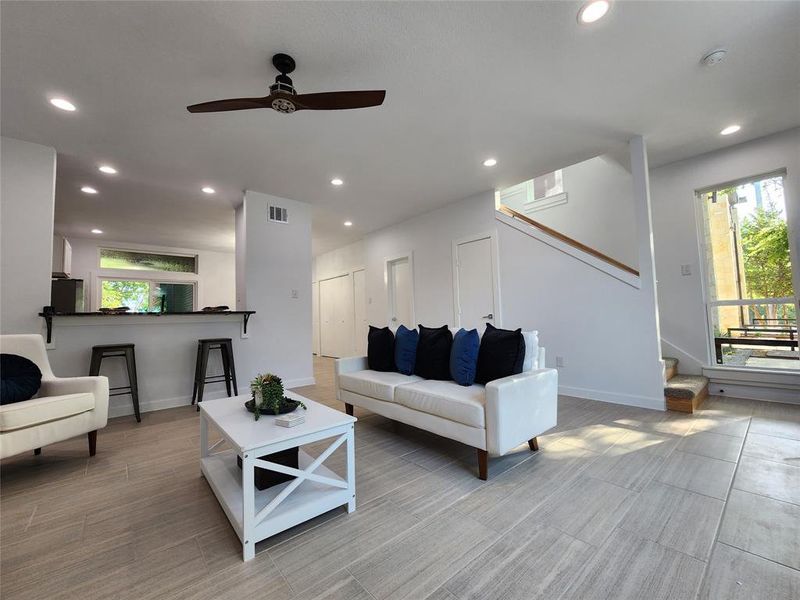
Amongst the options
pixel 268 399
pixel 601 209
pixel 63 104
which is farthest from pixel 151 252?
pixel 601 209

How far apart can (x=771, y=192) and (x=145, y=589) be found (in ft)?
18.7

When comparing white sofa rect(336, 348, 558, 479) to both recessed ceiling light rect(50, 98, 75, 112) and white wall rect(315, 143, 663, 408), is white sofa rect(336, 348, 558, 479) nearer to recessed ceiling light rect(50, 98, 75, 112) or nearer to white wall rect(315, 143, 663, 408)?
white wall rect(315, 143, 663, 408)

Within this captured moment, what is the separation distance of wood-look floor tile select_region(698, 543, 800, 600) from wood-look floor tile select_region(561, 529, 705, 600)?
0.04 m

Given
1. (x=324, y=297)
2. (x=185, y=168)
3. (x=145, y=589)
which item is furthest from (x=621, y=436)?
(x=324, y=297)

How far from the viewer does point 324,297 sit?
8.24m

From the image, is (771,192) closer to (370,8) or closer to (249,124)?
(370,8)

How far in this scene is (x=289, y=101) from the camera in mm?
1983

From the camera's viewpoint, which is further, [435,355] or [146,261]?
[146,261]

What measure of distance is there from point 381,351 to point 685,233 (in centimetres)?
384

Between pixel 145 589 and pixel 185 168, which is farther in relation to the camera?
pixel 185 168

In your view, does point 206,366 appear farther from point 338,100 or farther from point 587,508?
point 587,508

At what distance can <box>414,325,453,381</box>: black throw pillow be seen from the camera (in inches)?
104

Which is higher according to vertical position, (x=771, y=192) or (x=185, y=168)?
(x=185, y=168)

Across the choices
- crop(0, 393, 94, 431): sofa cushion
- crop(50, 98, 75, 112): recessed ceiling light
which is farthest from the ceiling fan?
crop(0, 393, 94, 431): sofa cushion
